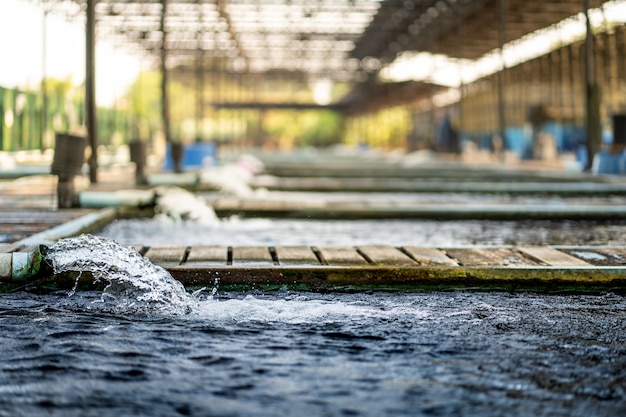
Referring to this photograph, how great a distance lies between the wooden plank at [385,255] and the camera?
4.43m

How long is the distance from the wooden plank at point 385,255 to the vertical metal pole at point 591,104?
929 cm

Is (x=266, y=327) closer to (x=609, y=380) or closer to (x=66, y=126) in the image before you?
(x=609, y=380)

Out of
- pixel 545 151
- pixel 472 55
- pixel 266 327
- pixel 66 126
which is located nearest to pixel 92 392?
pixel 266 327

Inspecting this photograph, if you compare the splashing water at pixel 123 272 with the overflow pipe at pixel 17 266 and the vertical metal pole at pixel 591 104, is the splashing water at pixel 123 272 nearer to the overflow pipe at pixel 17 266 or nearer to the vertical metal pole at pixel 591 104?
the overflow pipe at pixel 17 266

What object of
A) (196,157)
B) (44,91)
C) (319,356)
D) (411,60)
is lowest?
(319,356)

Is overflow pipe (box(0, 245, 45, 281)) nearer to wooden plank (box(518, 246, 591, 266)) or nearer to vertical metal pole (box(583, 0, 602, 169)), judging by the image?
wooden plank (box(518, 246, 591, 266))

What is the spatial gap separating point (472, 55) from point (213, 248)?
78.9ft

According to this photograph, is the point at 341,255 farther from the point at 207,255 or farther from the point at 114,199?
the point at 114,199

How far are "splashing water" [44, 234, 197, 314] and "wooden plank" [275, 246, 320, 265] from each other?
0.63 m

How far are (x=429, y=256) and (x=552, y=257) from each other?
2.04 ft

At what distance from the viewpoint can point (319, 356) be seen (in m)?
2.90

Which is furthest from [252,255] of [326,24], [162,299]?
[326,24]

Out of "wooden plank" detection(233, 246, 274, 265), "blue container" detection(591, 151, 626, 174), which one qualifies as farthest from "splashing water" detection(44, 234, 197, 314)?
"blue container" detection(591, 151, 626, 174)

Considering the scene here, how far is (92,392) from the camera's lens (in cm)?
248
